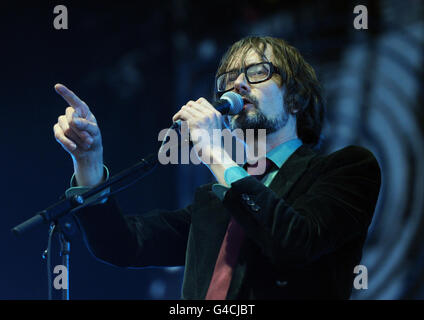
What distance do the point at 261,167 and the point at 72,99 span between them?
633 millimetres

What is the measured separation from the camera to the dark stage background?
2529mm

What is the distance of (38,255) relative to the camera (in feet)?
8.10

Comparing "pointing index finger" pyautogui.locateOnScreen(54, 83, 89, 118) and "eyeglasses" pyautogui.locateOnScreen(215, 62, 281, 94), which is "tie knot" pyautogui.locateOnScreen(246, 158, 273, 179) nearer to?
"eyeglasses" pyautogui.locateOnScreen(215, 62, 281, 94)

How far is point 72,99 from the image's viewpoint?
140 cm

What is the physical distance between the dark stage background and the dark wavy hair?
1.58 feet

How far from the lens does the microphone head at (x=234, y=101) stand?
146 cm

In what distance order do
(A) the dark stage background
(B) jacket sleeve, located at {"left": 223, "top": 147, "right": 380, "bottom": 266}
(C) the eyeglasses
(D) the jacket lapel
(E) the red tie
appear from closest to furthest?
(B) jacket sleeve, located at {"left": 223, "top": 147, "right": 380, "bottom": 266}, (E) the red tie, (D) the jacket lapel, (C) the eyeglasses, (A) the dark stage background

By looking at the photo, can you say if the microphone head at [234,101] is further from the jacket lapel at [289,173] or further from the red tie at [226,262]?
the red tie at [226,262]

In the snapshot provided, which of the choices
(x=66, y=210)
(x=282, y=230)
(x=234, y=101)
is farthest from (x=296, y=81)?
(x=66, y=210)

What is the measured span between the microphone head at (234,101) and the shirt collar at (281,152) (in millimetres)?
184

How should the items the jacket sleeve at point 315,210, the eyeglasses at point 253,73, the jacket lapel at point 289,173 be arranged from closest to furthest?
the jacket sleeve at point 315,210
the jacket lapel at point 289,173
the eyeglasses at point 253,73

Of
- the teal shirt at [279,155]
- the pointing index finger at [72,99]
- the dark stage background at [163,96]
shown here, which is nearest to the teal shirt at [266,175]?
the teal shirt at [279,155]

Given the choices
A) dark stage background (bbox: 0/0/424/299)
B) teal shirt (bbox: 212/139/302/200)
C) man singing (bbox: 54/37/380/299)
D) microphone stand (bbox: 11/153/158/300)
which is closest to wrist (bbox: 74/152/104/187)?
man singing (bbox: 54/37/380/299)

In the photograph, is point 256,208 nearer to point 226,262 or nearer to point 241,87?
point 226,262
